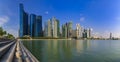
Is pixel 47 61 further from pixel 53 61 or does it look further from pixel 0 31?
pixel 0 31

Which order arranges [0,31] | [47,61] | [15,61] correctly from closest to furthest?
[15,61] → [47,61] → [0,31]

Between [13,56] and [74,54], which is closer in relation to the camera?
[13,56]

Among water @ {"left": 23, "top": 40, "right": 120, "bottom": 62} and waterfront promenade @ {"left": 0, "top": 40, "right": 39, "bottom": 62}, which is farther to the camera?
→ water @ {"left": 23, "top": 40, "right": 120, "bottom": 62}

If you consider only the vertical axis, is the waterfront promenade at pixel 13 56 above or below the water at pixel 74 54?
above

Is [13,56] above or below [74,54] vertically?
above

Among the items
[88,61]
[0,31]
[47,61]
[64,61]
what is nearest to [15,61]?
[47,61]

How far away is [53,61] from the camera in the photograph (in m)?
20.7

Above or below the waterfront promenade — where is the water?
below

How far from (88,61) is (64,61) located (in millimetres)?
3600

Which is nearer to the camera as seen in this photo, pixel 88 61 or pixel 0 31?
pixel 88 61

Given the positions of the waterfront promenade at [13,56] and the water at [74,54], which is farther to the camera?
the water at [74,54]

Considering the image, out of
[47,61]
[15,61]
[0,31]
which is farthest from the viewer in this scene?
[0,31]

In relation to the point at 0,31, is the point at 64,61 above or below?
below

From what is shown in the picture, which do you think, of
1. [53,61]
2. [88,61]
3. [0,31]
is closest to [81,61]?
[88,61]
